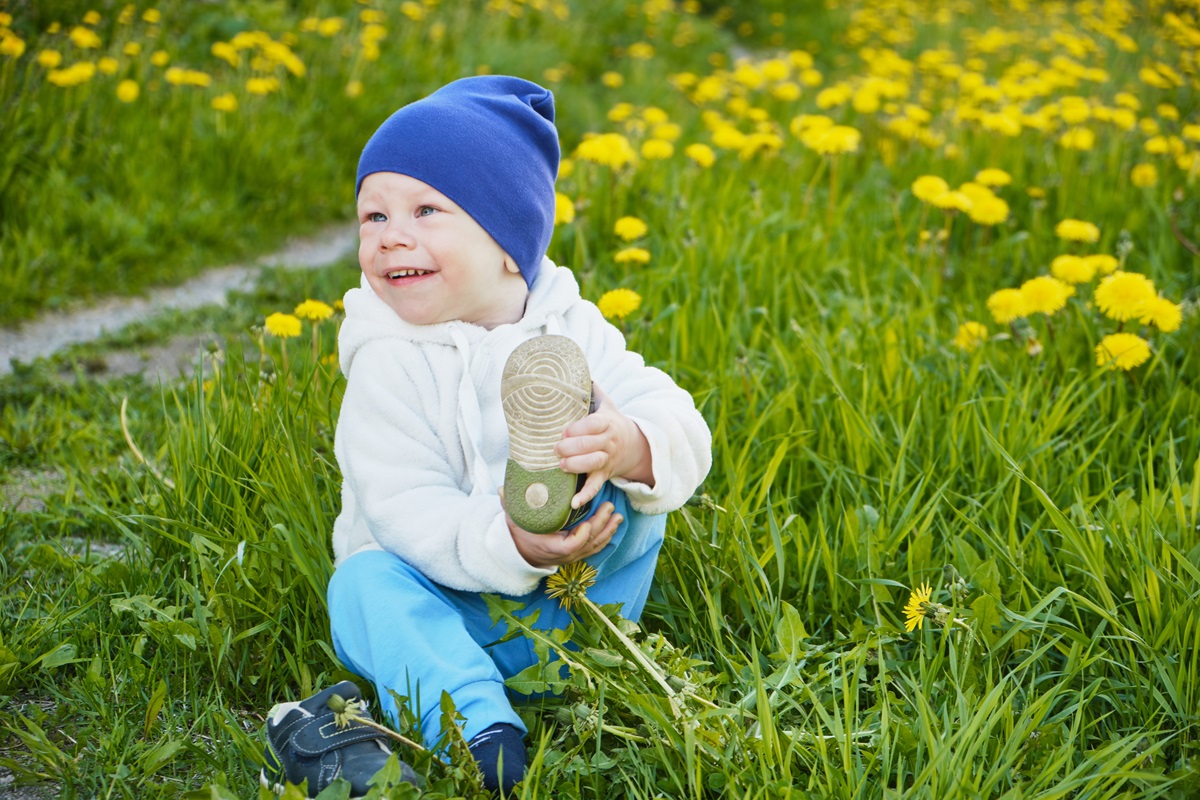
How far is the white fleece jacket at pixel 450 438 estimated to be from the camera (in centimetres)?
153

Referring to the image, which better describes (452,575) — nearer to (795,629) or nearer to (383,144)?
(795,629)

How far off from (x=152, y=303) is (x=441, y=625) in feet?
8.41

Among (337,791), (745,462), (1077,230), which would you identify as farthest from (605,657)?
(1077,230)

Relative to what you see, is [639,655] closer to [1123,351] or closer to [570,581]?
[570,581]

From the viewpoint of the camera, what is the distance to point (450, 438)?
1629 millimetres

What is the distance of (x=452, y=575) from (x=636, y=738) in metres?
0.37

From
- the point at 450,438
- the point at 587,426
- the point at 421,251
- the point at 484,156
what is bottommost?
the point at 450,438

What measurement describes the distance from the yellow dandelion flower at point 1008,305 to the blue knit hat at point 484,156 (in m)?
1.37

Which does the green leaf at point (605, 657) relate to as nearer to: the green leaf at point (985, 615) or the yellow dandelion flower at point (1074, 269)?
the green leaf at point (985, 615)

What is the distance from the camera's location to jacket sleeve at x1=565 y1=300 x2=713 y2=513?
1.54 m

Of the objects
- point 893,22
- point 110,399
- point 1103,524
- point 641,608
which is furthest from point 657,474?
point 893,22

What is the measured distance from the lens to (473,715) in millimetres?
1441

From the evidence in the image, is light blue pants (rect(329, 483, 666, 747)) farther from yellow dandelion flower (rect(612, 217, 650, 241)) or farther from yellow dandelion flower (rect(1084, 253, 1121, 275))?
yellow dandelion flower (rect(1084, 253, 1121, 275))

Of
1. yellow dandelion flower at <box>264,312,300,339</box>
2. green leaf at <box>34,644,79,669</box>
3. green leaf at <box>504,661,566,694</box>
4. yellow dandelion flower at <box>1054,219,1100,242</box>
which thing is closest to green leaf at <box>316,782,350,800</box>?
green leaf at <box>504,661,566,694</box>
